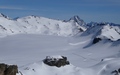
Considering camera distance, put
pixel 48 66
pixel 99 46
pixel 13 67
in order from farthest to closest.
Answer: pixel 99 46, pixel 48 66, pixel 13 67

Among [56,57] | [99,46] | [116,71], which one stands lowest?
[116,71]

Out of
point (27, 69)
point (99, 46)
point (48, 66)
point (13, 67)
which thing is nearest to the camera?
point (13, 67)

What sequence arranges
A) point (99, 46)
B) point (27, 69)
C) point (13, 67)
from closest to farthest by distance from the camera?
point (13, 67), point (27, 69), point (99, 46)

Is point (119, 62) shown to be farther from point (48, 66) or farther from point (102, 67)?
point (48, 66)

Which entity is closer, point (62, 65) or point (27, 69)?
point (27, 69)

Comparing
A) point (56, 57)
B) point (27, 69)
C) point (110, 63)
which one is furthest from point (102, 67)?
point (27, 69)

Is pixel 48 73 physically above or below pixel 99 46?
below

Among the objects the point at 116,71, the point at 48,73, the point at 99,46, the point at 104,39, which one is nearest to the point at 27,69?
the point at 48,73

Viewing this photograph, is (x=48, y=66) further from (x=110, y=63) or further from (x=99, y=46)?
(x=99, y=46)

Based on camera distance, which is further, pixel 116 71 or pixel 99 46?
pixel 99 46
